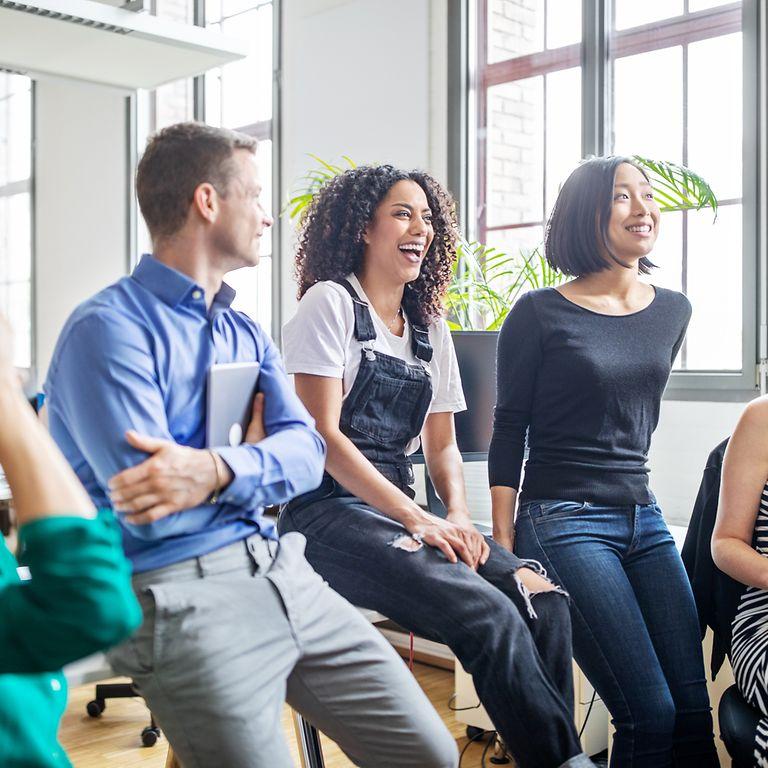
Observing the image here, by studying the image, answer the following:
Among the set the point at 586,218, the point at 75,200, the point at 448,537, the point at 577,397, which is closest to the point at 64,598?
the point at 448,537

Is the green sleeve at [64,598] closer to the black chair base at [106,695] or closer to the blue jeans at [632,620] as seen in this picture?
the blue jeans at [632,620]

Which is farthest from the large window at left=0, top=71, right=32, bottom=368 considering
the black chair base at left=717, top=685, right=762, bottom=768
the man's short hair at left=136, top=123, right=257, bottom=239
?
the black chair base at left=717, top=685, right=762, bottom=768

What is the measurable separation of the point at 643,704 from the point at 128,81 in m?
2.50

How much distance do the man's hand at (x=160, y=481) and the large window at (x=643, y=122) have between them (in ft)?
7.13

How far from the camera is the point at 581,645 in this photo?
1788mm

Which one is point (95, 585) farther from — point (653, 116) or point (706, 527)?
point (653, 116)

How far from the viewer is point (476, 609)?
63.7 inches

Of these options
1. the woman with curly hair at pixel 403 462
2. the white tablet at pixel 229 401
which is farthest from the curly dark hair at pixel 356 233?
the white tablet at pixel 229 401

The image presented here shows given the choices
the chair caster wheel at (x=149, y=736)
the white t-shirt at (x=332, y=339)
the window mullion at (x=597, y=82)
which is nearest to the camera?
the white t-shirt at (x=332, y=339)

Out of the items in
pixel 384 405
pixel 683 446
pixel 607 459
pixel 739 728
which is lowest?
pixel 739 728

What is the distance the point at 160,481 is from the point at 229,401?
23cm

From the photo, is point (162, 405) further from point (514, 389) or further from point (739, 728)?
point (739, 728)

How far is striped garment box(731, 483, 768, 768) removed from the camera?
5.50ft

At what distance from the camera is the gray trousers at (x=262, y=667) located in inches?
51.2
